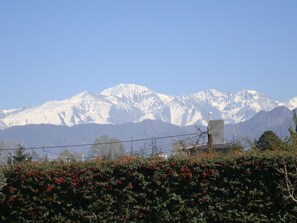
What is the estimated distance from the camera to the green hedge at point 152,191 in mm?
17812

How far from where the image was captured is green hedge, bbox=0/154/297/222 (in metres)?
17.8

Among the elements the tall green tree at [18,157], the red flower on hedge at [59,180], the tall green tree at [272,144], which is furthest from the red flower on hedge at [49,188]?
the tall green tree at [272,144]

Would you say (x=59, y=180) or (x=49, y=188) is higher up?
(x=59, y=180)

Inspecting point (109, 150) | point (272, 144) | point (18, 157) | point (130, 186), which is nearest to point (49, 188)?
point (130, 186)

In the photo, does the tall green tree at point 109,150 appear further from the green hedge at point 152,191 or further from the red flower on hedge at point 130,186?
the red flower on hedge at point 130,186

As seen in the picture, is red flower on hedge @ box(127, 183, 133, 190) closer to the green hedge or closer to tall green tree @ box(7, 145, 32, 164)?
the green hedge

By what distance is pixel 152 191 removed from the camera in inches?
749

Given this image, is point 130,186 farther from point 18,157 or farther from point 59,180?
point 18,157

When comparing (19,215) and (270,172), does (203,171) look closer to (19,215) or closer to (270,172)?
(270,172)

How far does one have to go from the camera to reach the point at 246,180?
59.2 feet

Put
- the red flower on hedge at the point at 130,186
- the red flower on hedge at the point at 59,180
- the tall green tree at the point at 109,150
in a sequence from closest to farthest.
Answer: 1. the red flower on hedge at the point at 130,186
2. the red flower on hedge at the point at 59,180
3. the tall green tree at the point at 109,150

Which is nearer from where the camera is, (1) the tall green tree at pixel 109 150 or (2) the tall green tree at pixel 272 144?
(2) the tall green tree at pixel 272 144

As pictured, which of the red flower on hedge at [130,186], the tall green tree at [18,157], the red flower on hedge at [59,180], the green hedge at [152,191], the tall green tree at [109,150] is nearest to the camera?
the green hedge at [152,191]

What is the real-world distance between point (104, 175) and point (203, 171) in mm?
3274
